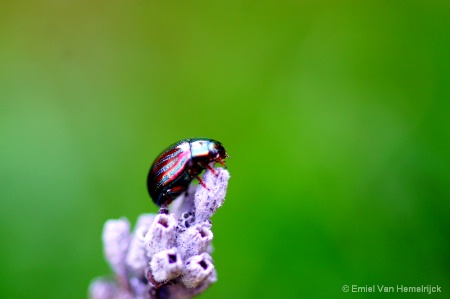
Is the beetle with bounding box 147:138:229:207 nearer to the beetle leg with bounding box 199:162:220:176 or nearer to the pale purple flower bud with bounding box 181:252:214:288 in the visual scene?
the beetle leg with bounding box 199:162:220:176

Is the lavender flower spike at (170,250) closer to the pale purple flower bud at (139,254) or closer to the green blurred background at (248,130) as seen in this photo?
the pale purple flower bud at (139,254)

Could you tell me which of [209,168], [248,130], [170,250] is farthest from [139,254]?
[248,130]

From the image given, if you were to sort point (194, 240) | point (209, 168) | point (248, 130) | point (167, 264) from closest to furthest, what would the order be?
point (167, 264) < point (194, 240) < point (209, 168) < point (248, 130)

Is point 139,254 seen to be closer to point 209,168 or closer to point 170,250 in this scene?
point 170,250

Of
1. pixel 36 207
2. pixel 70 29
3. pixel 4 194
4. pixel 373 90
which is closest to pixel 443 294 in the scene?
pixel 373 90

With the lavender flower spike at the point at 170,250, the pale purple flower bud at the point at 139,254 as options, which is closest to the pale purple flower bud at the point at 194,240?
the lavender flower spike at the point at 170,250

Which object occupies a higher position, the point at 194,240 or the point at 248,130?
the point at 248,130
